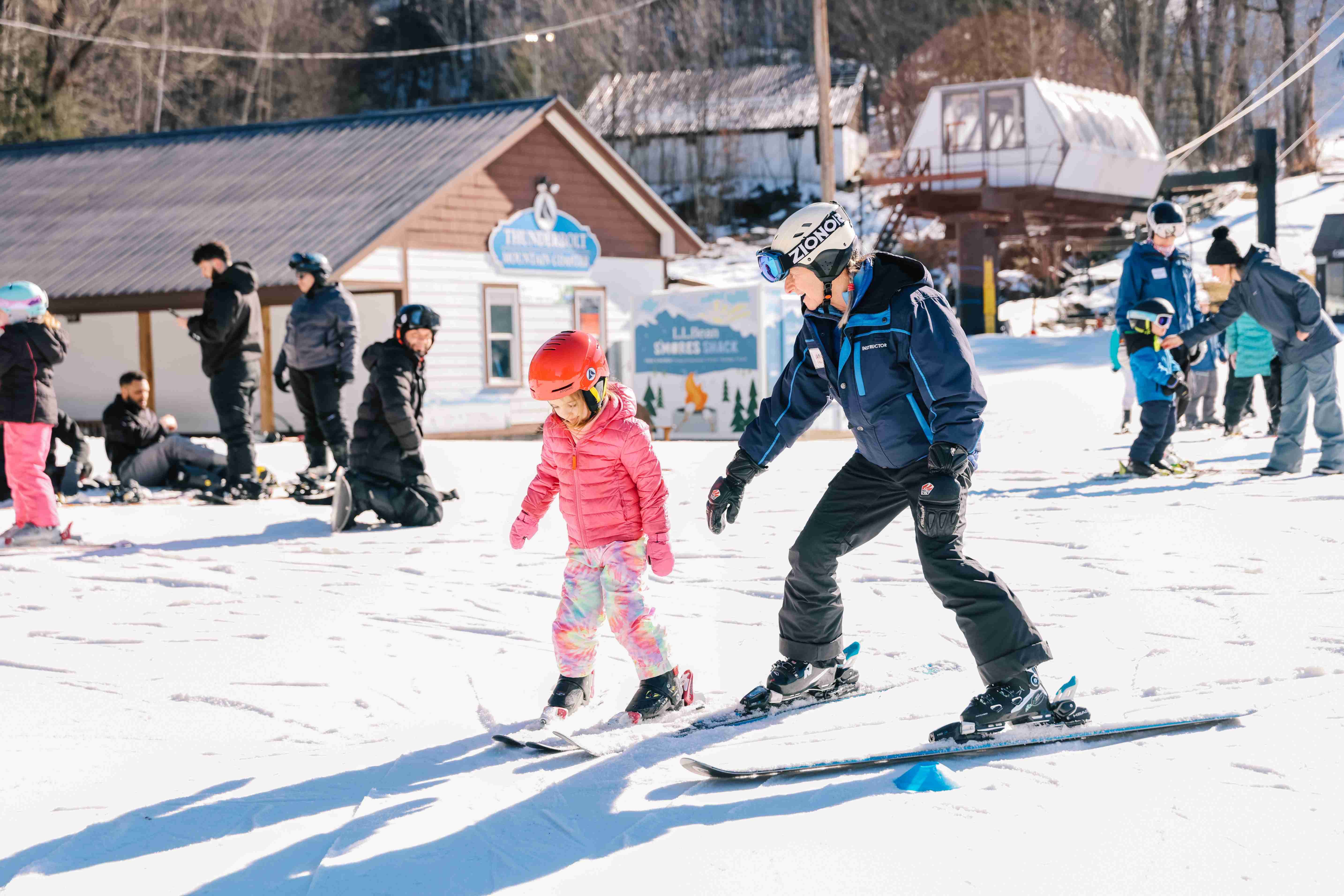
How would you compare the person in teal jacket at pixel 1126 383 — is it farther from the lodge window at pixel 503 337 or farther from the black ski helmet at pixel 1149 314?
the lodge window at pixel 503 337

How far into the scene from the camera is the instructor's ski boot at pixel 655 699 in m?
4.12

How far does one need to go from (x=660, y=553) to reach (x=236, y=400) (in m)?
6.21

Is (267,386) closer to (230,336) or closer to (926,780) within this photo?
(230,336)

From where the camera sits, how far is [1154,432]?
363 inches

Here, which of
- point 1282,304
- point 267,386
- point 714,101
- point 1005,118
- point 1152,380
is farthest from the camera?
point 714,101

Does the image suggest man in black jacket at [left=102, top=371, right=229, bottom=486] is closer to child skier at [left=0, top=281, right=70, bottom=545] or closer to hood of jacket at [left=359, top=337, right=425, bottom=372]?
child skier at [left=0, top=281, right=70, bottom=545]

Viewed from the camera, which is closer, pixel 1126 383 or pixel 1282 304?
pixel 1282 304

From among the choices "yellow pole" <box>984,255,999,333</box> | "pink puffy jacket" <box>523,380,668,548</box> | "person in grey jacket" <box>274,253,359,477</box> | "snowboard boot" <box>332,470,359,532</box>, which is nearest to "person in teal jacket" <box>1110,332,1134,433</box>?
"person in grey jacket" <box>274,253,359,477</box>

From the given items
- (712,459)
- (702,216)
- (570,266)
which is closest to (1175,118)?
(702,216)

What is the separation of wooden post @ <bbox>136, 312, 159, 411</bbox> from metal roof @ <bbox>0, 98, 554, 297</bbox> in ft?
3.13

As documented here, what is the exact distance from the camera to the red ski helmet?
3.84m

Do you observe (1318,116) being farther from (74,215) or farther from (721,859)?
(721,859)

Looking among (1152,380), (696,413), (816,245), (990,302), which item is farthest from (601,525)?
(990,302)

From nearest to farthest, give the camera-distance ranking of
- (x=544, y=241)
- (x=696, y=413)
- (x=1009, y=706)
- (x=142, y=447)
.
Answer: (x=1009, y=706)
(x=142, y=447)
(x=696, y=413)
(x=544, y=241)
